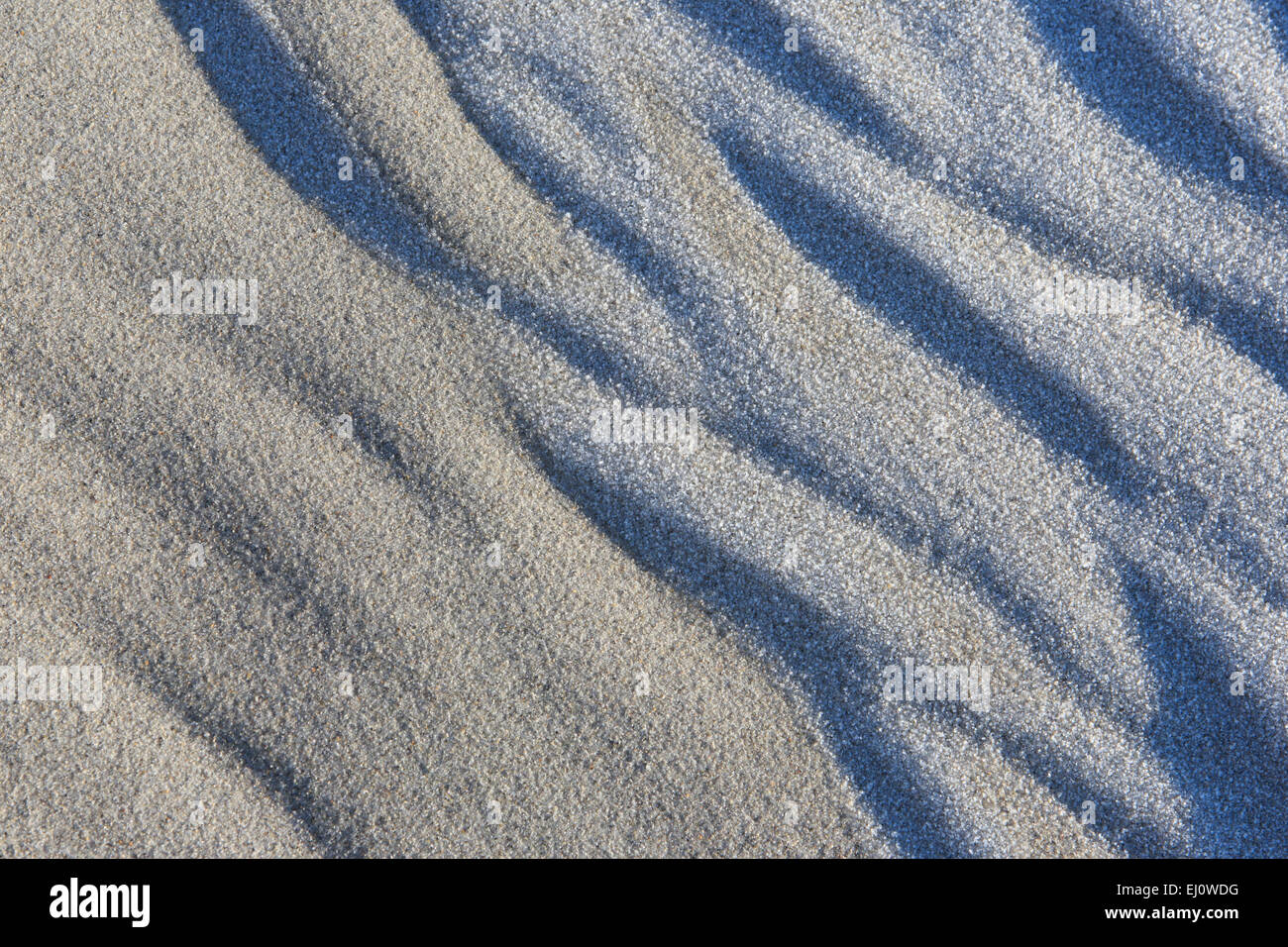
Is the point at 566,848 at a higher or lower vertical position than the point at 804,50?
lower

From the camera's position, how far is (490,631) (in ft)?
8.80

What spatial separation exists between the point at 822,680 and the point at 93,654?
232cm

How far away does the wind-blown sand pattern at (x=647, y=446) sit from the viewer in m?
2.67

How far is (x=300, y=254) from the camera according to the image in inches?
111

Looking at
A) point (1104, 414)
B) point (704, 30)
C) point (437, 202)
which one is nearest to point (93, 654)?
point (437, 202)

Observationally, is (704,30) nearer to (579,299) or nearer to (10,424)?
(579,299)

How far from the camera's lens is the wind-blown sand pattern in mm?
2674

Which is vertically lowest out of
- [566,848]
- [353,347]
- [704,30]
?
[566,848]

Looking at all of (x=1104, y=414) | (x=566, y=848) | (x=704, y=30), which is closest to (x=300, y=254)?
(x=704, y=30)

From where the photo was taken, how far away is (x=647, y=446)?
2750mm
